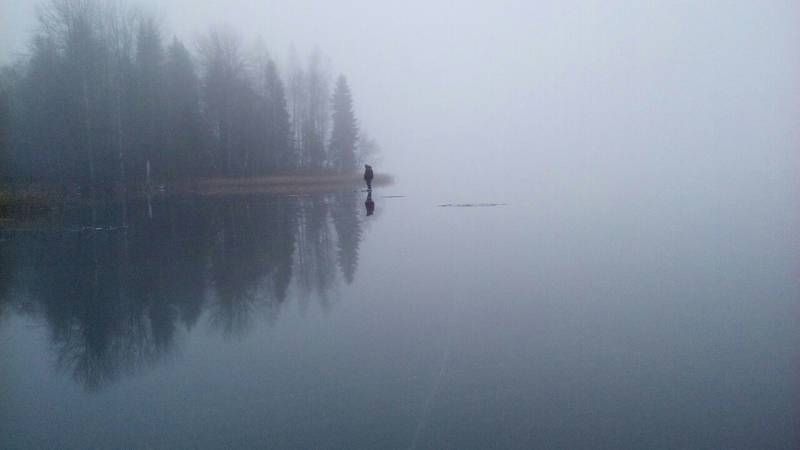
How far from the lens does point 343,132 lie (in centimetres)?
5306

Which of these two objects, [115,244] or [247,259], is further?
[115,244]

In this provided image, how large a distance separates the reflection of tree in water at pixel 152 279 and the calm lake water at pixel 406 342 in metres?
0.05

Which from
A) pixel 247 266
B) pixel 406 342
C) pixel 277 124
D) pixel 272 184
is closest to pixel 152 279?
pixel 247 266

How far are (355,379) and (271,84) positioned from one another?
4636cm

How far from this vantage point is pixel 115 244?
14078 mm

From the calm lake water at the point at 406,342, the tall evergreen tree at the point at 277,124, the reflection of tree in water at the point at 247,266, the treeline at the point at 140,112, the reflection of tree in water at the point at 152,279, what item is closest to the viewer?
the calm lake water at the point at 406,342

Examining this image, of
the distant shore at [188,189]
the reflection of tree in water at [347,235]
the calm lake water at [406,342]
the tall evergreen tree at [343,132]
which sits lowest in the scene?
the calm lake water at [406,342]

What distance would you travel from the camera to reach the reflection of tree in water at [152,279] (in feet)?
22.5

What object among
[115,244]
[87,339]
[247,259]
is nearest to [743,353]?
[87,339]

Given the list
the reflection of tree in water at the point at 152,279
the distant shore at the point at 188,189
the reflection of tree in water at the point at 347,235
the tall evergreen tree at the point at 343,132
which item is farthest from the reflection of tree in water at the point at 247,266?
the tall evergreen tree at the point at 343,132

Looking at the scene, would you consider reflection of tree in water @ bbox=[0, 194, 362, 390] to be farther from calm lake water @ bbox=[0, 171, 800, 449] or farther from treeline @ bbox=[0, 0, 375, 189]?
treeline @ bbox=[0, 0, 375, 189]

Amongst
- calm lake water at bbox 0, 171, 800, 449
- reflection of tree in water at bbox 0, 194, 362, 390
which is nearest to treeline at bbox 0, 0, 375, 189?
reflection of tree in water at bbox 0, 194, 362, 390

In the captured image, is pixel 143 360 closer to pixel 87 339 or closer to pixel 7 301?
pixel 87 339

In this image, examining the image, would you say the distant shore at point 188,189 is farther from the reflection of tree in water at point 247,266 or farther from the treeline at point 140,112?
the reflection of tree in water at point 247,266
